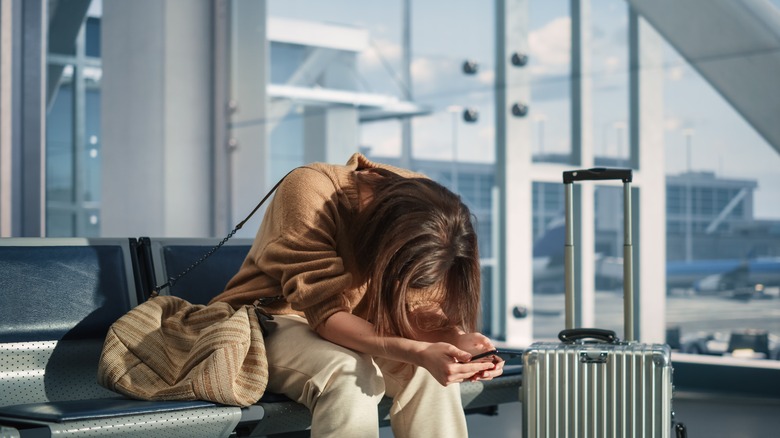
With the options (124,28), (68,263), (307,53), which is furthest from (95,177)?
(68,263)

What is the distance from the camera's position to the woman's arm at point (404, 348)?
184 centimetres

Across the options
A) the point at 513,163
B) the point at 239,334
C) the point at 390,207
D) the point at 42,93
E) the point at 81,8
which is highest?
the point at 81,8

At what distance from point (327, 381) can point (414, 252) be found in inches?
12.5

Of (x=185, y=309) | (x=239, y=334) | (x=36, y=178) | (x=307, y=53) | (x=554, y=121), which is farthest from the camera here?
(x=36, y=178)

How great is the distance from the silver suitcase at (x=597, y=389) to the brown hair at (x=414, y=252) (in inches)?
8.9

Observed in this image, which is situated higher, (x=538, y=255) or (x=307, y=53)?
(x=307, y=53)

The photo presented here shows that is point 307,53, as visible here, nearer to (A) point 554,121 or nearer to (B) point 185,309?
(A) point 554,121

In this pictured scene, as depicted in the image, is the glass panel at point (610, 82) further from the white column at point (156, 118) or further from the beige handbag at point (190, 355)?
the beige handbag at point (190, 355)

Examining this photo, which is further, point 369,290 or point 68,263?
point 68,263

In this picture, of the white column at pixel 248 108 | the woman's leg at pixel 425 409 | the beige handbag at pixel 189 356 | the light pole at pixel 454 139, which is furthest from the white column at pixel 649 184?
the beige handbag at pixel 189 356

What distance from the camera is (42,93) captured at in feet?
22.3

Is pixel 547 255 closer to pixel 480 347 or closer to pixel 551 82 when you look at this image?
pixel 551 82

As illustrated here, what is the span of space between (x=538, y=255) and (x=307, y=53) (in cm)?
208

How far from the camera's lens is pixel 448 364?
183 centimetres
